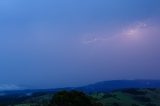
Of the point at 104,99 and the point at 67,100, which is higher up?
the point at 104,99

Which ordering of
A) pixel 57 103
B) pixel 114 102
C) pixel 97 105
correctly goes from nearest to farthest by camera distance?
pixel 57 103
pixel 97 105
pixel 114 102

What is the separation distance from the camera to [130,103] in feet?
630

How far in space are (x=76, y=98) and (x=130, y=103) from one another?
11652cm

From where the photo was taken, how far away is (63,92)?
3150 inches

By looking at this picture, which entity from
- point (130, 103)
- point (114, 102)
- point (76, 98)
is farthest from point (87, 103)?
point (130, 103)

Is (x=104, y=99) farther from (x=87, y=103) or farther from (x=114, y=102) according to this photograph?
(x=87, y=103)

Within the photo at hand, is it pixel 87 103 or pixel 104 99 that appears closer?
pixel 87 103

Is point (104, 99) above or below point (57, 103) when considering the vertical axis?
above

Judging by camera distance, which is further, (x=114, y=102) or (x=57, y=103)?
(x=114, y=102)

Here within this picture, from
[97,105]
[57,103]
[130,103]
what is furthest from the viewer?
[130,103]

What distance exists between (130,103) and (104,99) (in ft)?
45.2

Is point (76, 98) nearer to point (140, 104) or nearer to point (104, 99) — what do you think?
point (104, 99)

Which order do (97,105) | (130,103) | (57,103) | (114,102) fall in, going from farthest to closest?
1. (130,103)
2. (114,102)
3. (97,105)
4. (57,103)

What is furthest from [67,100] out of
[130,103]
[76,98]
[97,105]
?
[130,103]
